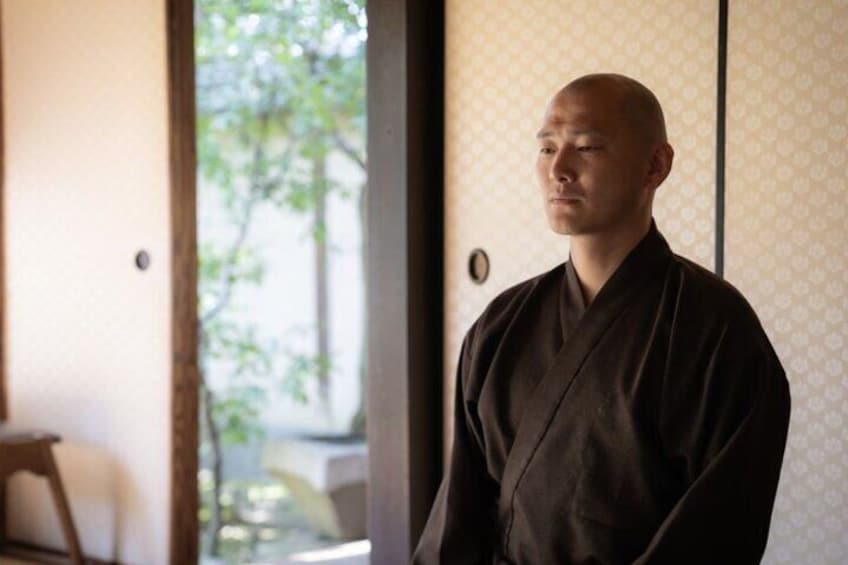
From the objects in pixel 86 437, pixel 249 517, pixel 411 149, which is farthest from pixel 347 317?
pixel 411 149

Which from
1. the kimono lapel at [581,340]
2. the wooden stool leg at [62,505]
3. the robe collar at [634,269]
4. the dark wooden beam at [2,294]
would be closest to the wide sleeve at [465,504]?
the kimono lapel at [581,340]

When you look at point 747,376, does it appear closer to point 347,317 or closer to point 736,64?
point 736,64

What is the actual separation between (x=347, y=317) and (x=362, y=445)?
86 centimetres

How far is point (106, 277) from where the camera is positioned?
4.22 metres

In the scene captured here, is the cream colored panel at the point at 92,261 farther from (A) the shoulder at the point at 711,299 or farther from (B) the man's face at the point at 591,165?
(A) the shoulder at the point at 711,299

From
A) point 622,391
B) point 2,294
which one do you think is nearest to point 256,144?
point 2,294

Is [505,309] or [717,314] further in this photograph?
[505,309]

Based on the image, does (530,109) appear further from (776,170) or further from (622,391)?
(622,391)

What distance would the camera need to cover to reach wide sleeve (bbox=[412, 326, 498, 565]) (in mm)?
2006

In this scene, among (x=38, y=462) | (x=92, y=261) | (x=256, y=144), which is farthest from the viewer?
(x=256, y=144)

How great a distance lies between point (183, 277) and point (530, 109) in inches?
58.5

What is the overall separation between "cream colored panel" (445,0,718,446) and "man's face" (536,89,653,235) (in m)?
0.98

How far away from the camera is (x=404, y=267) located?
10.9ft

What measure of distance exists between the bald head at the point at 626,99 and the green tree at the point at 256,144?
13.8ft
